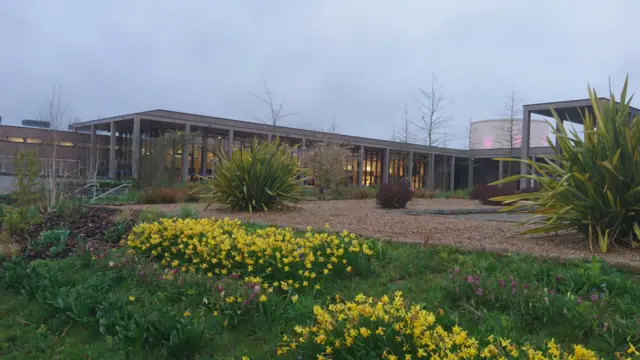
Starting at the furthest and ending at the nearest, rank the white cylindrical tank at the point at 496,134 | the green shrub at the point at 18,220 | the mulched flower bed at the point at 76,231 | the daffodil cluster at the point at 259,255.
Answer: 1. the white cylindrical tank at the point at 496,134
2. the green shrub at the point at 18,220
3. the mulched flower bed at the point at 76,231
4. the daffodil cluster at the point at 259,255

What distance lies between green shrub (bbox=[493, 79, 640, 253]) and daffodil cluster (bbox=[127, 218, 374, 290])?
2498mm

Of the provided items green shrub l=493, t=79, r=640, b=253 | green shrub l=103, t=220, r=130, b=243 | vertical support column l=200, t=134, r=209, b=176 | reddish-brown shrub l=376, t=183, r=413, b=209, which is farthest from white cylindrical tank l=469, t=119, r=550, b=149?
green shrub l=103, t=220, r=130, b=243

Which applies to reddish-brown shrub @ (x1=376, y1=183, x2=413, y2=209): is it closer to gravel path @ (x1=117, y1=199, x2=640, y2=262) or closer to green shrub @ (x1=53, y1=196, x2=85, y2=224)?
gravel path @ (x1=117, y1=199, x2=640, y2=262)

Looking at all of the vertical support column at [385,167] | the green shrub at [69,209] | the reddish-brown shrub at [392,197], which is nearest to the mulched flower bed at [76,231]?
the green shrub at [69,209]

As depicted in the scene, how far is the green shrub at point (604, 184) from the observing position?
5.16m

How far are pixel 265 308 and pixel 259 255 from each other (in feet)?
3.12

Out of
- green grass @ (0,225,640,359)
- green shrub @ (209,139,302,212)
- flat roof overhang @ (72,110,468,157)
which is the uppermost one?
flat roof overhang @ (72,110,468,157)

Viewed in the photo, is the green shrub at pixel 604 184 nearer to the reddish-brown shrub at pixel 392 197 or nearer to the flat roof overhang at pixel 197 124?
the reddish-brown shrub at pixel 392 197

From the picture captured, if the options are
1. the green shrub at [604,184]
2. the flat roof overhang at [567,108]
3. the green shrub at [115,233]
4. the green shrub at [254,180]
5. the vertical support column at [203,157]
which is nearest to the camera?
the green shrub at [604,184]

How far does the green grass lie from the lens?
283 cm

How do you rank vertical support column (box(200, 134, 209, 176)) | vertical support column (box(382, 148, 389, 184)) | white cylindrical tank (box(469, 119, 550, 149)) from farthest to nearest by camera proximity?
vertical support column (box(382, 148, 389, 184))
white cylindrical tank (box(469, 119, 550, 149))
vertical support column (box(200, 134, 209, 176))

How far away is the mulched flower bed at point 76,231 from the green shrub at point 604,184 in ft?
17.7

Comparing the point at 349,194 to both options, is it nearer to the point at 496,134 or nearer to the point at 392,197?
the point at 392,197

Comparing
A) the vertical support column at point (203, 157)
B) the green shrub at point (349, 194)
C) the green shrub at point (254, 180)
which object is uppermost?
the vertical support column at point (203, 157)
